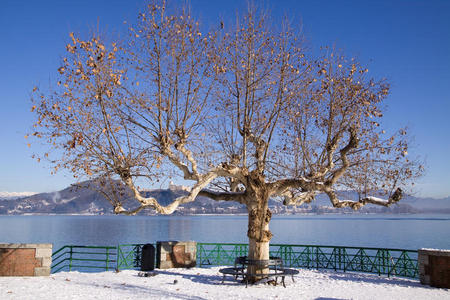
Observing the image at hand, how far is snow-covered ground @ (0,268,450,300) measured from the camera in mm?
11602

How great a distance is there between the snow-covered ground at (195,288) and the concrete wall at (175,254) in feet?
3.67

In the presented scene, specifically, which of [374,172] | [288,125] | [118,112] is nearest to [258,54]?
[288,125]

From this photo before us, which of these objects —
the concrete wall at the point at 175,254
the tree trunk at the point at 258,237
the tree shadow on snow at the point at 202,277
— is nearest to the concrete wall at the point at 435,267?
the tree trunk at the point at 258,237

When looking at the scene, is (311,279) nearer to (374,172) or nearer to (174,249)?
(374,172)

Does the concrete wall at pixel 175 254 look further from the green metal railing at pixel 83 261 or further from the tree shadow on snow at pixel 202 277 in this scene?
the green metal railing at pixel 83 261

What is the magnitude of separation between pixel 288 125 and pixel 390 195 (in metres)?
4.54

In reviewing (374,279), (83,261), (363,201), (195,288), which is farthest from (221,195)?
(83,261)

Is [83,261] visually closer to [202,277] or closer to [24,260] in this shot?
[24,260]

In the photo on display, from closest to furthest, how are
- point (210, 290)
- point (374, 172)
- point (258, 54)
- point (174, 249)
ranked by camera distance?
point (210, 290), point (258, 54), point (374, 172), point (174, 249)

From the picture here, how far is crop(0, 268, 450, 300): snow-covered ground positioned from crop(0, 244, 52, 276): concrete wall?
52 cm

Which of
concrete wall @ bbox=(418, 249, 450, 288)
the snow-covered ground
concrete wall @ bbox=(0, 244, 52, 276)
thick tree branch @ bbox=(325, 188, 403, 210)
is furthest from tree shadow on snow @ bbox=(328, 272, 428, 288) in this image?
concrete wall @ bbox=(0, 244, 52, 276)

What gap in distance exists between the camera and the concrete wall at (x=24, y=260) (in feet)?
47.1

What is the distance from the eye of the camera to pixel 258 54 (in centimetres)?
1424

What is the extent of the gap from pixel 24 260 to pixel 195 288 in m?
6.47
